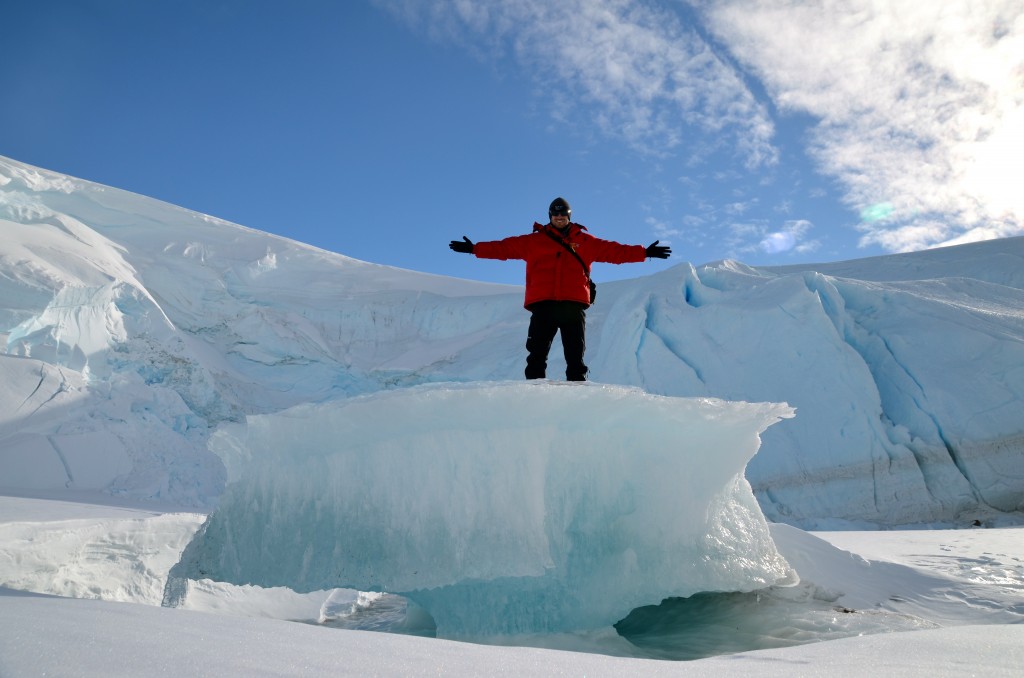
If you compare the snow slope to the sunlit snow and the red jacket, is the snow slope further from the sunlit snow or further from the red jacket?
the red jacket

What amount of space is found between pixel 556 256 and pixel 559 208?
Answer: 10.8 inches

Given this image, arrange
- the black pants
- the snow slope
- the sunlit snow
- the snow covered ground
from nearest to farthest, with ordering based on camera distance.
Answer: the snow covered ground
the sunlit snow
the black pants
the snow slope

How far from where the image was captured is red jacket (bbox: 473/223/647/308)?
3.56 m

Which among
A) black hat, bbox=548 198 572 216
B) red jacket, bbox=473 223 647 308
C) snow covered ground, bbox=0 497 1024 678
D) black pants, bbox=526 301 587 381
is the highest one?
black hat, bbox=548 198 572 216

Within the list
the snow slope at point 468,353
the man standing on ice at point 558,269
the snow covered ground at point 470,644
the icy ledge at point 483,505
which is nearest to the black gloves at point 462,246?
the man standing on ice at point 558,269

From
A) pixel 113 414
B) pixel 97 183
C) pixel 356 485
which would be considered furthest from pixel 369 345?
pixel 356 485

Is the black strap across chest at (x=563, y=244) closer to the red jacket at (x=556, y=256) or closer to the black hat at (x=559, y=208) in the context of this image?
the red jacket at (x=556, y=256)

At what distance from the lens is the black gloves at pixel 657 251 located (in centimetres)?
364

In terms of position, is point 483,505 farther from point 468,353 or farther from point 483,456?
point 468,353

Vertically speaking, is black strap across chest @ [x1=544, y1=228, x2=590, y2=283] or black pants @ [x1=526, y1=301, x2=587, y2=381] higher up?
black strap across chest @ [x1=544, y1=228, x2=590, y2=283]

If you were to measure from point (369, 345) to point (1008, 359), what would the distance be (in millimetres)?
10060

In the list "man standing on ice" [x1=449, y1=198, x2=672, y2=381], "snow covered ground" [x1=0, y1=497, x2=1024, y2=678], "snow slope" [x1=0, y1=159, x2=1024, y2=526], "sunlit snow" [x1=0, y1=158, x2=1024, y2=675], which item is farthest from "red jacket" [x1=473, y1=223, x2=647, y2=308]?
"snow slope" [x1=0, y1=159, x2=1024, y2=526]

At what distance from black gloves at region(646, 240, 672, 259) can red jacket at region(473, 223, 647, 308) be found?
1.2 inches

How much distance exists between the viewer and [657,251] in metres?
3.65
